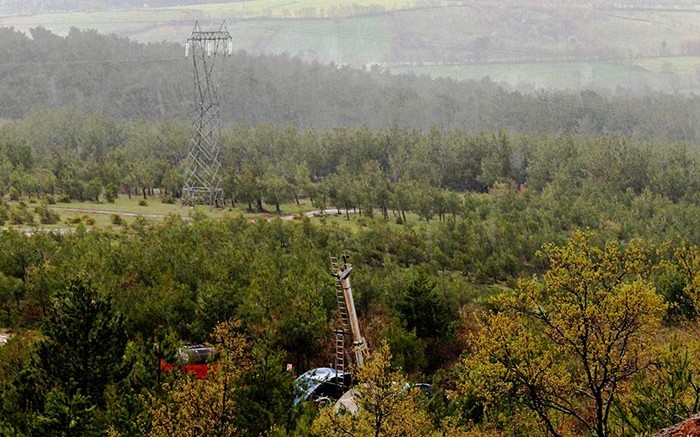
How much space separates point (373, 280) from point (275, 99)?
11125 centimetres

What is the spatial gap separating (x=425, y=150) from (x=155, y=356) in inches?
2896

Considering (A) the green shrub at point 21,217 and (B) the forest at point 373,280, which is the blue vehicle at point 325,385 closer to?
(B) the forest at point 373,280

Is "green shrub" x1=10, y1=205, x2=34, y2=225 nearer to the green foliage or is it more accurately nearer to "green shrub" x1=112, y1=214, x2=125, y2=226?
"green shrub" x1=112, y1=214, x2=125, y2=226

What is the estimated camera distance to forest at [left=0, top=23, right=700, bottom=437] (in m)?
17.9

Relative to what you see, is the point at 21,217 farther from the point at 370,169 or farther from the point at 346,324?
the point at 370,169

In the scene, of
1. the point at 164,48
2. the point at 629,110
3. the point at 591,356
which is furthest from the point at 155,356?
the point at 164,48

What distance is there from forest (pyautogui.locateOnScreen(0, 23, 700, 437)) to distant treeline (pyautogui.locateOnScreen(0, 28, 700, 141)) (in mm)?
1026

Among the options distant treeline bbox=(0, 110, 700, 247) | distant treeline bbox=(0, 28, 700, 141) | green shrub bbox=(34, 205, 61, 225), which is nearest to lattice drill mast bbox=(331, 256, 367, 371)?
green shrub bbox=(34, 205, 61, 225)

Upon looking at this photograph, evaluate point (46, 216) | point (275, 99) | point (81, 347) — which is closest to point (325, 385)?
point (81, 347)

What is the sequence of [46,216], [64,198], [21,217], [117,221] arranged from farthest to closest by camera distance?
[64,198], [117,221], [46,216], [21,217]

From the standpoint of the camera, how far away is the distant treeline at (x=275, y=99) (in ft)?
427

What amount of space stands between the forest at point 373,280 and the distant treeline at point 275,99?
1.03 m

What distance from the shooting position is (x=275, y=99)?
5773 inches

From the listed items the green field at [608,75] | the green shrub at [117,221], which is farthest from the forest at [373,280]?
the green field at [608,75]
